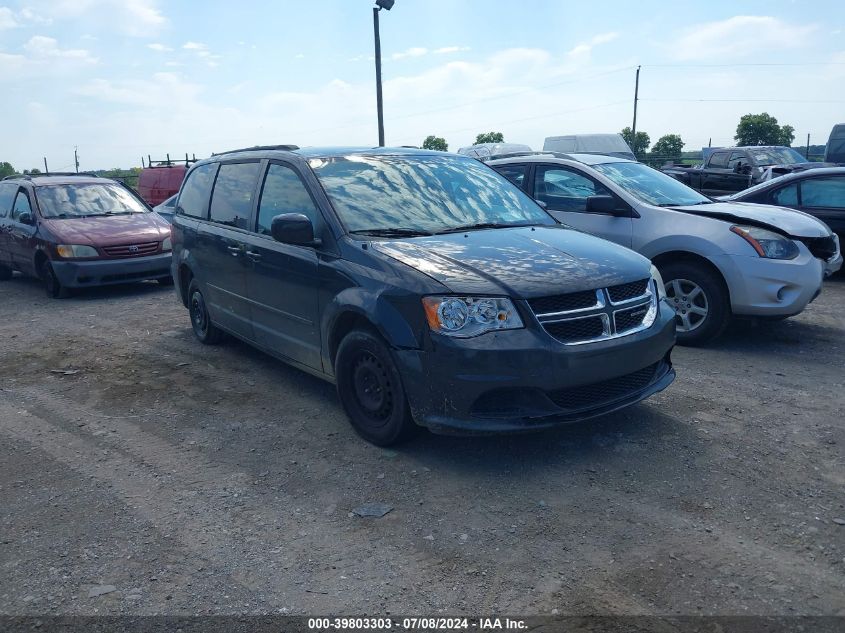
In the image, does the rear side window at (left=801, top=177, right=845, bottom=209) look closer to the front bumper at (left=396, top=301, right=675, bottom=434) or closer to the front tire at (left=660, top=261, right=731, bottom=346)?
the front tire at (left=660, top=261, right=731, bottom=346)

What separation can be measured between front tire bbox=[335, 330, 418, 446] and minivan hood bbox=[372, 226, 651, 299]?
558 mm

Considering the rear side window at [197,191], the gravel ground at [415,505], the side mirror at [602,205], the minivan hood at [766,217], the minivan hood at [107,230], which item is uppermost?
the rear side window at [197,191]

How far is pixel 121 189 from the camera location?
11844 millimetres

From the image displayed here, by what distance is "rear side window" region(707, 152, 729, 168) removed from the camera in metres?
20.3

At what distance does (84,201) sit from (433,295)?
355 inches

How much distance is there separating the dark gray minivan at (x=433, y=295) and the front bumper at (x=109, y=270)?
4853 millimetres

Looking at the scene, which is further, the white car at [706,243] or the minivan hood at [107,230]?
the minivan hood at [107,230]

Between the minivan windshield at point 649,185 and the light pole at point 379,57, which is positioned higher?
the light pole at point 379,57

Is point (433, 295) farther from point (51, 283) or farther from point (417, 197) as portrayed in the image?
point (51, 283)

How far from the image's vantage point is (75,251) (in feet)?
32.8

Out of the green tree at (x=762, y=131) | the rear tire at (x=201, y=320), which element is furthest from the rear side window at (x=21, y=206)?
the green tree at (x=762, y=131)

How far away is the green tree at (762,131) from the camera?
40.8m

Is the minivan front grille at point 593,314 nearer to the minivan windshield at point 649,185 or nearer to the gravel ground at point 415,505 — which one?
the gravel ground at point 415,505

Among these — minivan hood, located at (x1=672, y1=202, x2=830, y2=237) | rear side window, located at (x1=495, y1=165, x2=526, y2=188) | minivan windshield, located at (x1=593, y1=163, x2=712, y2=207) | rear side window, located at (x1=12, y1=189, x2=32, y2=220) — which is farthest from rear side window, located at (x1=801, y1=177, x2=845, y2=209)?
rear side window, located at (x1=12, y1=189, x2=32, y2=220)
